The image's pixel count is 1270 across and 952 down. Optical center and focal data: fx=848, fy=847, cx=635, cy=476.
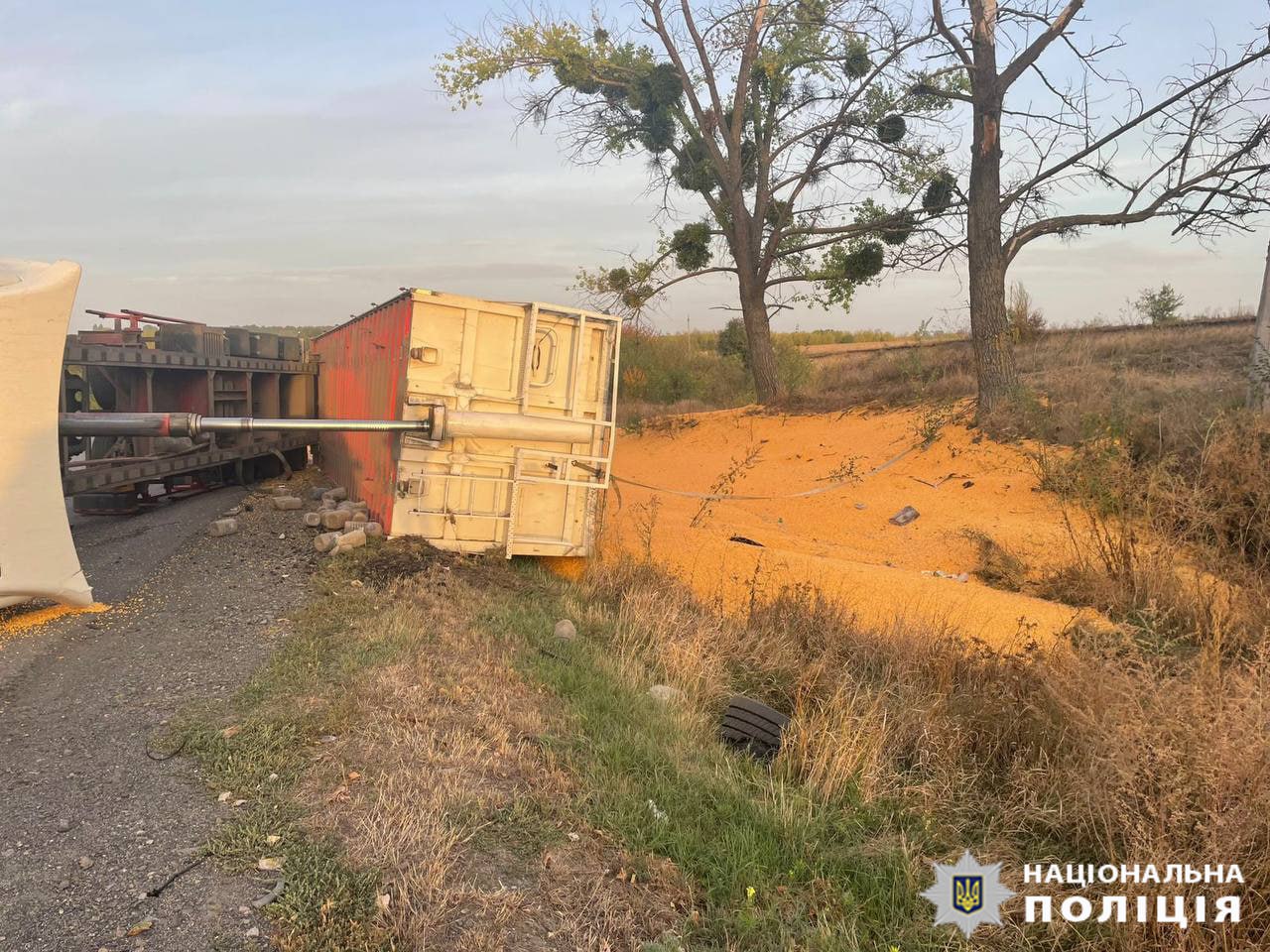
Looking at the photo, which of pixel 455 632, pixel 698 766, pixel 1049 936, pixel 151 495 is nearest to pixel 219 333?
pixel 151 495

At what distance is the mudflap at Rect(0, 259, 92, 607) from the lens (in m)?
5.56

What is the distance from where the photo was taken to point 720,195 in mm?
20938

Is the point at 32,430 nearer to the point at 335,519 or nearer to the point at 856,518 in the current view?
the point at 335,519

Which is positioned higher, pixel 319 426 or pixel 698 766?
pixel 319 426

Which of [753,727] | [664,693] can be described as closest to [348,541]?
[664,693]

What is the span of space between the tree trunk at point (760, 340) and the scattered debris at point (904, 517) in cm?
860

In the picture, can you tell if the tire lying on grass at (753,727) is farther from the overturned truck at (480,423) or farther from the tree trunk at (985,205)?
the tree trunk at (985,205)

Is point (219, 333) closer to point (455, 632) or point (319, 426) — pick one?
point (319, 426)

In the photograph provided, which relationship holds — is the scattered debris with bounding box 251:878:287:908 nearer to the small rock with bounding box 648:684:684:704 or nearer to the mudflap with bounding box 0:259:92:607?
the small rock with bounding box 648:684:684:704

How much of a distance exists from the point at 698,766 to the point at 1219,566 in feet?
20.4

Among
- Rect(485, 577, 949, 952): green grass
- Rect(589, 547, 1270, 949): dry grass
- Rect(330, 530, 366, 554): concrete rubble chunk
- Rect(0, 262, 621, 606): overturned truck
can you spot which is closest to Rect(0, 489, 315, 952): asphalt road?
Rect(330, 530, 366, 554): concrete rubble chunk

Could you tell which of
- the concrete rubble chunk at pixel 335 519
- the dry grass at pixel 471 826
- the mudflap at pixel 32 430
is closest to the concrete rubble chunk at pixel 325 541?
the concrete rubble chunk at pixel 335 519

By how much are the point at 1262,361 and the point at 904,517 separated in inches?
181

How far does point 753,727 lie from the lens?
4.94 metres
